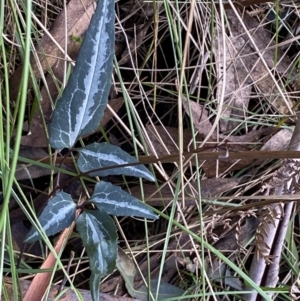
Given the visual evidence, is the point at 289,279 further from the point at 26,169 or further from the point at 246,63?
the point at 26,169

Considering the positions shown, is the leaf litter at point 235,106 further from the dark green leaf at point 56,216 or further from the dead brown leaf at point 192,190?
the dark green leaf at point 56,216

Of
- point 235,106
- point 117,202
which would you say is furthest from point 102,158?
point 235,106

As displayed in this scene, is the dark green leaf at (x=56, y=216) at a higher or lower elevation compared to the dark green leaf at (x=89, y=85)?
lower

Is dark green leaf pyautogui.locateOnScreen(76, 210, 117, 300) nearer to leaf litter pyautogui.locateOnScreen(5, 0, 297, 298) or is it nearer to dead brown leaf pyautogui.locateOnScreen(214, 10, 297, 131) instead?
leaf litter pyautogui.locateOnScreen(5, 0, 297, 298)

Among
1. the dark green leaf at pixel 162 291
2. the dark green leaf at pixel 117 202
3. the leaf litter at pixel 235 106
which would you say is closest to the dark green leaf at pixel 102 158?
the dark green leaf at pixel 117 202

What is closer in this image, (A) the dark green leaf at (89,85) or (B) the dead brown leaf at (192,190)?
(A) the dark green leaf at (89,85)

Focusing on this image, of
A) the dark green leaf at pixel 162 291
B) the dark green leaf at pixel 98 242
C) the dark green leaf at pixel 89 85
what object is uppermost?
the dark green leaf at pixel 89 85
